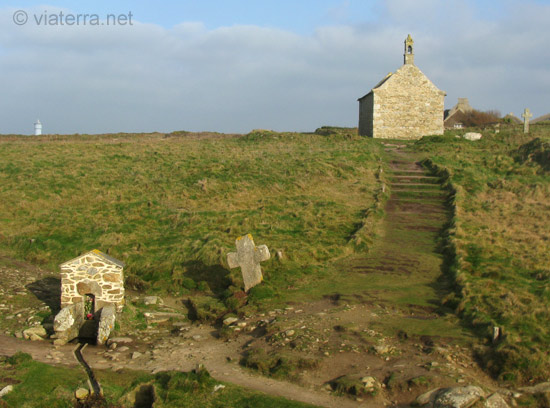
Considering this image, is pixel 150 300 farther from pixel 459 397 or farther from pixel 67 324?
pixel 459 397

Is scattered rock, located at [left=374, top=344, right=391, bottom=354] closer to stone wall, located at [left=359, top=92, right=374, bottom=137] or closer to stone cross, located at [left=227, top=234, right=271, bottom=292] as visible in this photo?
stone cross, located at [left=227, top=234, right=271, bottom=292]

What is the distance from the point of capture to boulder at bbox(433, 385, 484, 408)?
305 inches

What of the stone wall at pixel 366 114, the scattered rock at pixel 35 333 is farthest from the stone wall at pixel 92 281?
the stone wall at pixel 366 114

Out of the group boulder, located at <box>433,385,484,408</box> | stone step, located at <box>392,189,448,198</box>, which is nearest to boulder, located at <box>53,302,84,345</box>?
boulder, located at <box>433,385,484,408</box>

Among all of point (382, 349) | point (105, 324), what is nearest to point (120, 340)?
point (105, 324)

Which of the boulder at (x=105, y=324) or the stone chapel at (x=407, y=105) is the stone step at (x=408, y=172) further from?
the boulder at (x=105, y=324)

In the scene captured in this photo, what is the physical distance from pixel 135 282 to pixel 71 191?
12062 mm

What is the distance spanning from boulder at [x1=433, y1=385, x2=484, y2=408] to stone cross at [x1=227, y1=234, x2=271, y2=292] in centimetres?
736

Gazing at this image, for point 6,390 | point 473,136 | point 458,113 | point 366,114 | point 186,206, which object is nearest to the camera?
point 6,390

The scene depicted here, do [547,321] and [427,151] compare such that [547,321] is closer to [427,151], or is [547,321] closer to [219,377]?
[219,377]

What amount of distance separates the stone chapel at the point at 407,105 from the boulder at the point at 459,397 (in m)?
38.4

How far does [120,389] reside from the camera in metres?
8.89

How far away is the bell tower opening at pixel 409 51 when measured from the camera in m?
44.1

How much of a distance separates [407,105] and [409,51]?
4691 mm
